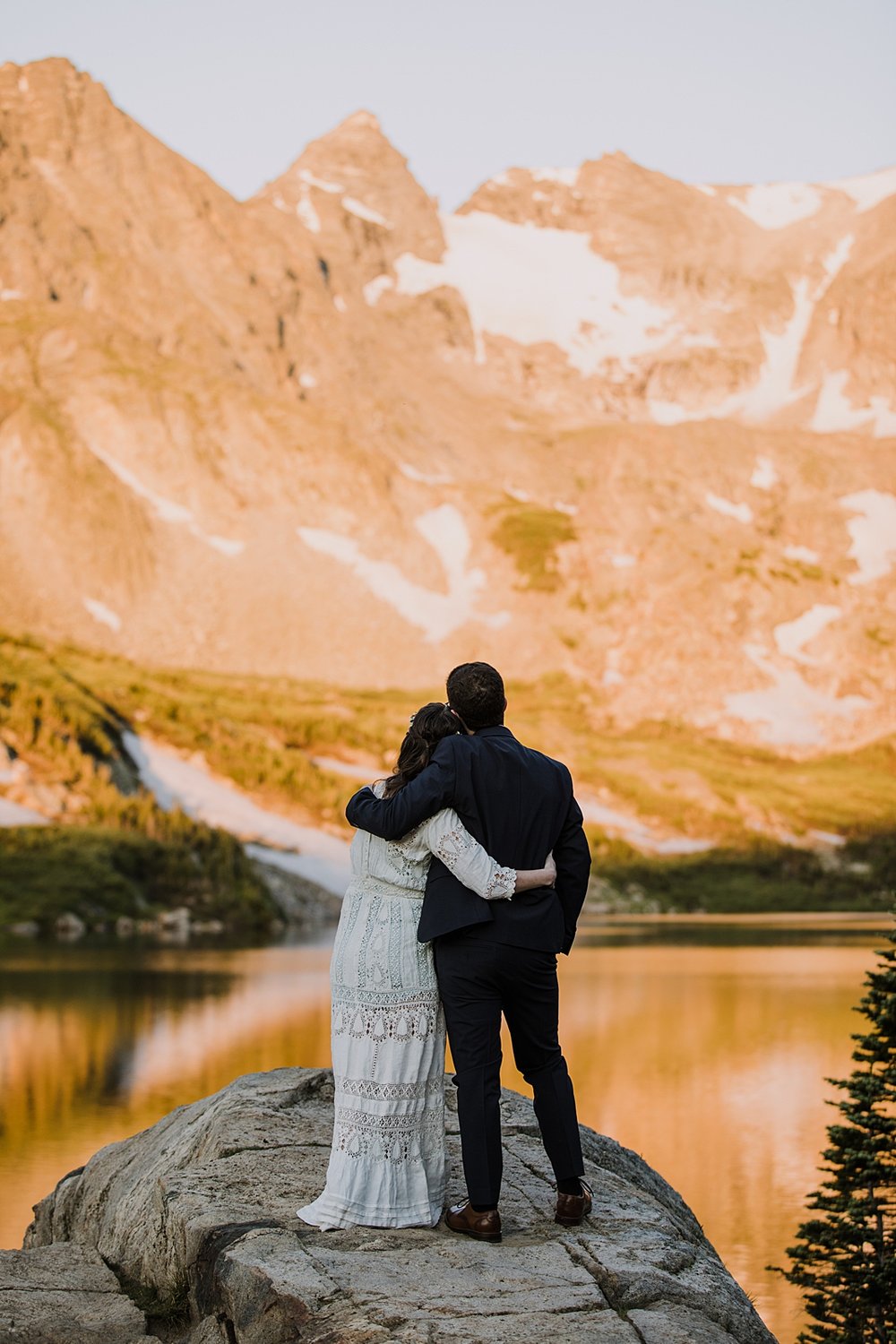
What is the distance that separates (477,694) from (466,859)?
93 cm

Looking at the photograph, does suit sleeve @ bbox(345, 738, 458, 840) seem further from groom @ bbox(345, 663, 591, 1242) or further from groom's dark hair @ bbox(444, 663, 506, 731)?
groom's dark hair @ bbox(444, 663, 506, 731)

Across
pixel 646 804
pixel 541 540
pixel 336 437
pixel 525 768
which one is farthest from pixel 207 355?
pixel 525 768

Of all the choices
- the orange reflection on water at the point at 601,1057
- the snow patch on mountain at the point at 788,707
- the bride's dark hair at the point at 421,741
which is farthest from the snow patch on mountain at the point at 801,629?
the bride's dark hair at the point at 421,741

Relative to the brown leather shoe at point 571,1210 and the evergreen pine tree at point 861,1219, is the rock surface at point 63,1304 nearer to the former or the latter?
the brown leather shoe at point 571,1210

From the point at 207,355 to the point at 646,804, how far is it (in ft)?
298

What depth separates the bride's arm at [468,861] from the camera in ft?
24.0

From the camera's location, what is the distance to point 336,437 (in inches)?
7249

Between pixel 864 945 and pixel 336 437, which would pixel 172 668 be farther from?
pixel 864 945

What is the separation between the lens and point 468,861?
24.0ft

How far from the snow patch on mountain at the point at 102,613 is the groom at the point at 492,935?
496ft

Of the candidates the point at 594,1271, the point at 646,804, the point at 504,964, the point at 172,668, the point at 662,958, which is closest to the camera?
the point at 594,1271

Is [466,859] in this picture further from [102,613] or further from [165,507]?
[165,507]

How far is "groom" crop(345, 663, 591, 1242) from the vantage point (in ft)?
24.1

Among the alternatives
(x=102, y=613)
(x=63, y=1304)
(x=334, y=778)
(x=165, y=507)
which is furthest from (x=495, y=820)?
(x=165, y=507)
